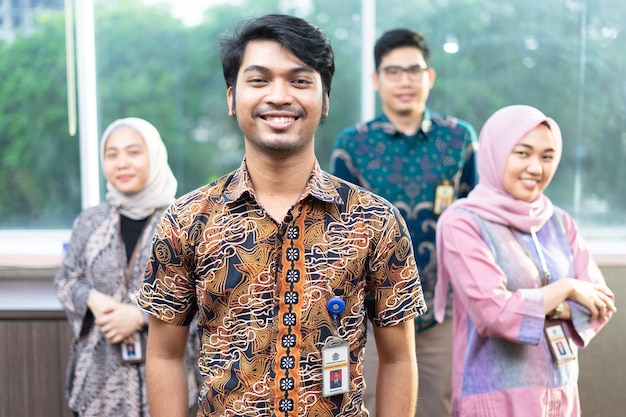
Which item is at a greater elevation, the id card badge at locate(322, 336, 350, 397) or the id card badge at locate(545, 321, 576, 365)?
the id card badge at locate(322, 336, 350, 397)

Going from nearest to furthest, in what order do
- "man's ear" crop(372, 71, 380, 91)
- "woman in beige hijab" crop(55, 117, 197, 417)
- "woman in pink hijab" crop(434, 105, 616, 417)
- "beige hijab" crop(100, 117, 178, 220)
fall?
"woman in pink hijab" crop(434, 105, 616, 417)
"woman in beige hijab" crop(55, 117, 197, 417)
"beige hijab" crop(100, 117, 178, 220)
"man's ear" crop(372, 71, 380, 91)

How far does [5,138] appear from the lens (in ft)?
12.4

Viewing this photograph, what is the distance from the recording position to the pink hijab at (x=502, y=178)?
2.19m

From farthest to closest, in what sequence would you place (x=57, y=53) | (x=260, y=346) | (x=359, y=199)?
(x=57, y=53) → (x=359, y=199) → (x=260, y=346)

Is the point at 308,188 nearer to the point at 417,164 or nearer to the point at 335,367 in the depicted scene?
the point at 335,367

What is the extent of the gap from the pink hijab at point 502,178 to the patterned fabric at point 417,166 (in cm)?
51

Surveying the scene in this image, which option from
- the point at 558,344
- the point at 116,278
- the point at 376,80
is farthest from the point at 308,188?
the point at 376,80

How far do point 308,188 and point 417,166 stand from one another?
1.45m

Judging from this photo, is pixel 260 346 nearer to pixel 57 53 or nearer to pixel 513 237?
pixel 513 237

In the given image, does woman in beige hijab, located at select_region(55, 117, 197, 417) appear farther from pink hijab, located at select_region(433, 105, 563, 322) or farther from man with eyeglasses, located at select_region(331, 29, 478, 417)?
pink hijab, located at select_region(433, 105, 563, 322)

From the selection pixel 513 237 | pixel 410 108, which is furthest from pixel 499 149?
pixel 410 108

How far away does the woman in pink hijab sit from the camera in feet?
6.75

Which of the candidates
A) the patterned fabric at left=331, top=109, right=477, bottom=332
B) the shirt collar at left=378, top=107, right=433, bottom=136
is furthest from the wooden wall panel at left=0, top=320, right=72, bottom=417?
the shirt collar at left=378, top=107, right=433, bottom=136

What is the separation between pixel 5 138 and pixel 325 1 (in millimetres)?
1997
